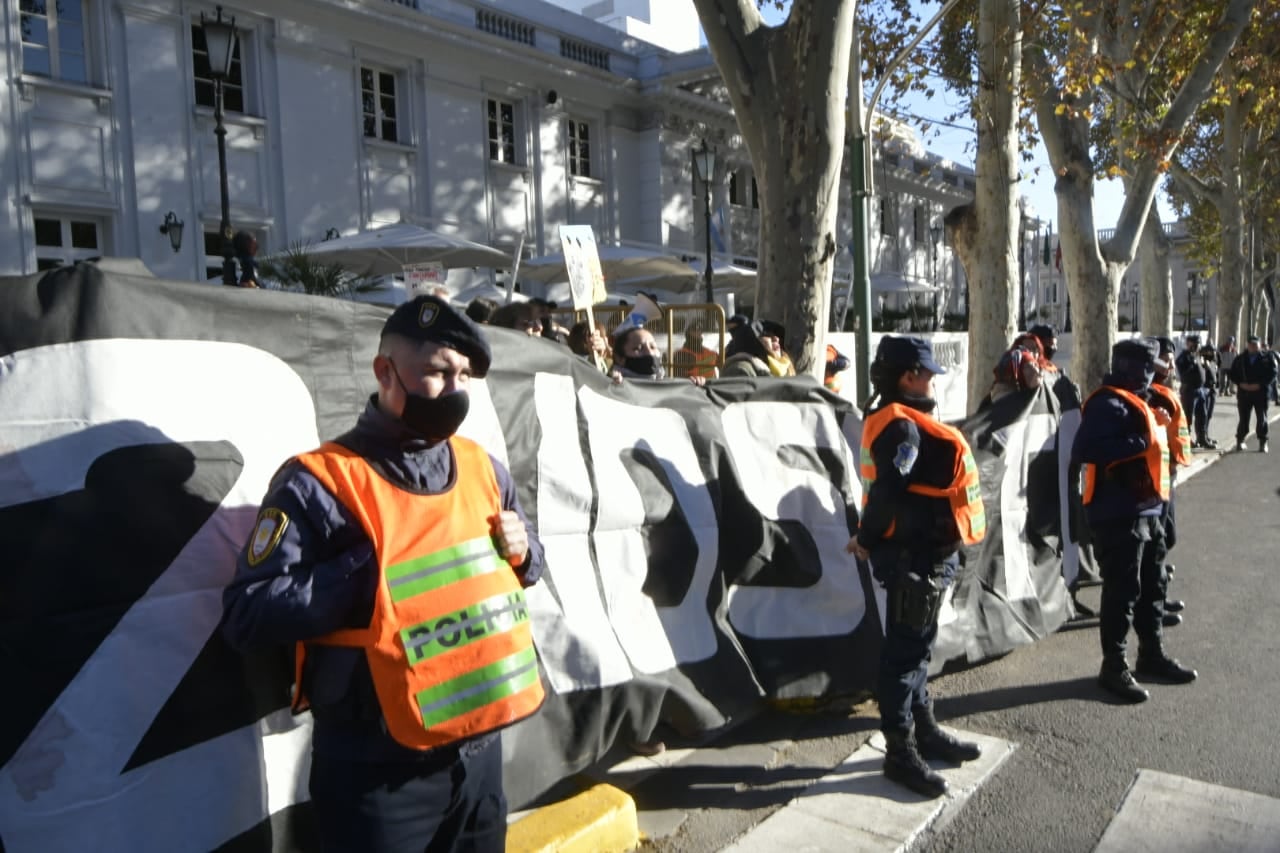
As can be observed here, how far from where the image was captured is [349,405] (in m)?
3.27

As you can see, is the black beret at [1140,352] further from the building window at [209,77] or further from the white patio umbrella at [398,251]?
the building window at [209,77]

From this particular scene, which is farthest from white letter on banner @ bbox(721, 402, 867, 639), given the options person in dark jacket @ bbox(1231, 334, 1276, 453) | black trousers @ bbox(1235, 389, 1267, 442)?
black trousers @ bbox(1235, 389, 1267, 442)

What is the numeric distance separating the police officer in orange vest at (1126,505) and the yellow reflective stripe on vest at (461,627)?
12.7 ft

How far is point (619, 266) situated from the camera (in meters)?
17.2

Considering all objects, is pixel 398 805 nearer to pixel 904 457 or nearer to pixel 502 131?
pixel 904 457

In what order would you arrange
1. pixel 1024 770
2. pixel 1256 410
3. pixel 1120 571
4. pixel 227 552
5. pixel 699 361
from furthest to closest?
pixel 1256 410, pixel 699 361, pixel 1120 571, pixel 1024 770, pixel 227 552

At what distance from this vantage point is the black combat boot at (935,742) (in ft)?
14.2

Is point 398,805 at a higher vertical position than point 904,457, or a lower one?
lower

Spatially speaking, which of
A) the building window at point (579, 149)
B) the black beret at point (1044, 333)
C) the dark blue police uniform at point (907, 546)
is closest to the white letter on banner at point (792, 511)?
the dark blue police uniform at point (907, 546)

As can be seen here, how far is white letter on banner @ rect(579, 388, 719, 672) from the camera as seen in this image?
4211 mm

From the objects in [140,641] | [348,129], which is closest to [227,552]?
[140,641]

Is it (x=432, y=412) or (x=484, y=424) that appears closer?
(x=432, y=412)

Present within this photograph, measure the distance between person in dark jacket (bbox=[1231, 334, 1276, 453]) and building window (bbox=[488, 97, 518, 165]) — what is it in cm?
1467

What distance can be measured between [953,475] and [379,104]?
17.9 meters
